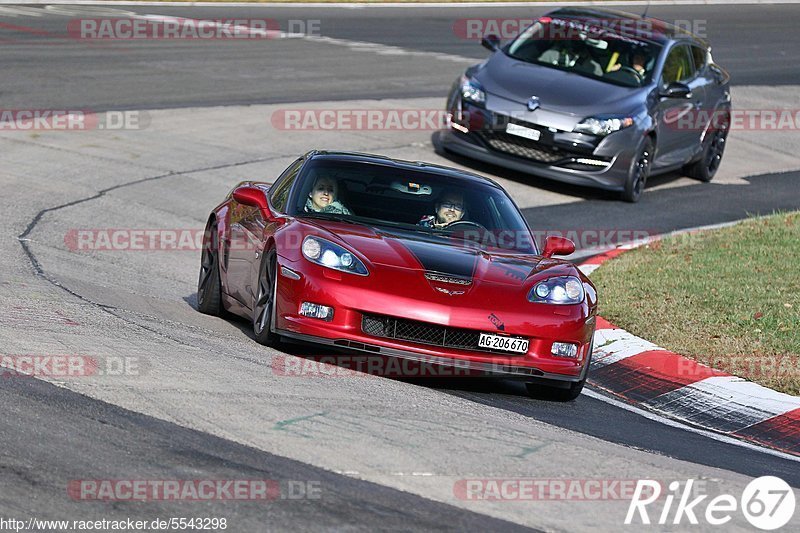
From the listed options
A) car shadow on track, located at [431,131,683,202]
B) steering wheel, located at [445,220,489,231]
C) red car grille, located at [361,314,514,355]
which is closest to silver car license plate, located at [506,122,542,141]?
car shadow on track, located at [431,131,683,202]

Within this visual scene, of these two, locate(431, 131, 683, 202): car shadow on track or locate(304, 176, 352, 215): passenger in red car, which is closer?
locate(304, 176, 352, 215): passenger in red car

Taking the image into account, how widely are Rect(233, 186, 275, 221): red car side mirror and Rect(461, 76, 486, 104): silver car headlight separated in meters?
7.72

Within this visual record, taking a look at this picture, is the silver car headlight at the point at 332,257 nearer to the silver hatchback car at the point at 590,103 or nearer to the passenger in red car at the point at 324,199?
the passenger in red car at the point at 324,199

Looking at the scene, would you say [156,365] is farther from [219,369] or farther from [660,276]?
[660,276]

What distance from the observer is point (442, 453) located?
6.24 meters

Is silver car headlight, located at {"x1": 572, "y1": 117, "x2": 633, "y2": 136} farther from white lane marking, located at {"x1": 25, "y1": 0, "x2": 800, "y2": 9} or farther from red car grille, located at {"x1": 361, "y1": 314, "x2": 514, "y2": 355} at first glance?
white lane marking, located at {"x1": 25, "y1": 0, "x2": 800, "y2": 9}

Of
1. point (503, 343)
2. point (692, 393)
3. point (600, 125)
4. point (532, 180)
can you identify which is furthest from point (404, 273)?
point (532, 180)

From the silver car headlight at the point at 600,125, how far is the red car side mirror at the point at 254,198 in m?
7.68

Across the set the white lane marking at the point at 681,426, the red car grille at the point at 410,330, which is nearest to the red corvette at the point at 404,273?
the red car grille at the point at 410,330

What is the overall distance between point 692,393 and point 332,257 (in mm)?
2611

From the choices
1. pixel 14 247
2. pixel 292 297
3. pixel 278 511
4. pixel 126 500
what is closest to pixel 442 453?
pixel 278 511

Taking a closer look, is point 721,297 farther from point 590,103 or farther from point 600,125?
point 590,103

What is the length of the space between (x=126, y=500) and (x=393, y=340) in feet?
9.47

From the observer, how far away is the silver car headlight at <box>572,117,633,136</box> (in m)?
16.4
